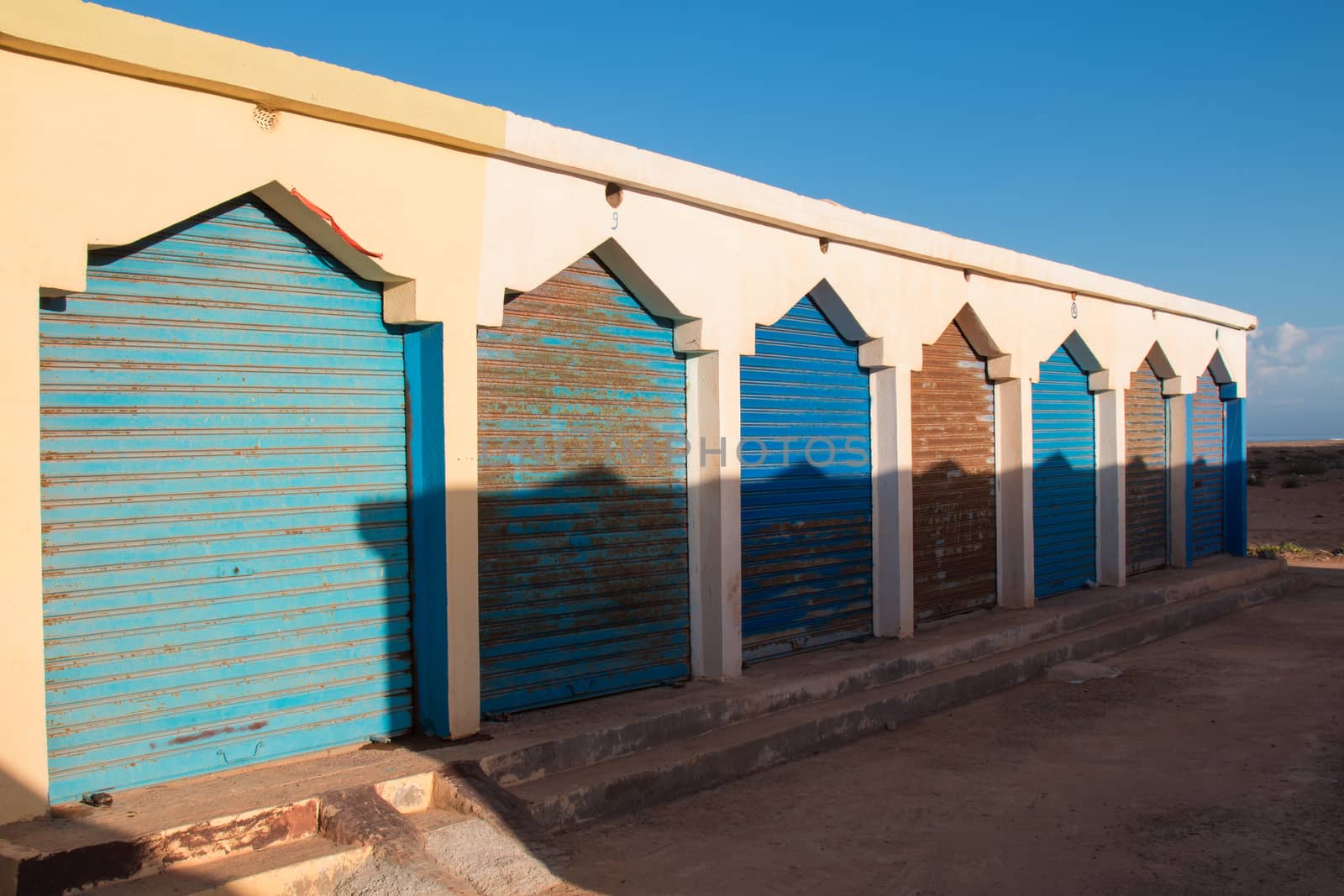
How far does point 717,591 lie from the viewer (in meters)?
6.96

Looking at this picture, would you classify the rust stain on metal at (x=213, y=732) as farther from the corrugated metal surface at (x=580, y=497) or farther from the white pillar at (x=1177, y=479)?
the white pillar at (x=1177, y=479)

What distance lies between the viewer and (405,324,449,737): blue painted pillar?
17.7 ft

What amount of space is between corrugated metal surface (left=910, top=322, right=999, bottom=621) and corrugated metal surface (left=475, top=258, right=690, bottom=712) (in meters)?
2.96

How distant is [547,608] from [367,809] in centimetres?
194

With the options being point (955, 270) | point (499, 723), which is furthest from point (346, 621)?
point (955, 270)

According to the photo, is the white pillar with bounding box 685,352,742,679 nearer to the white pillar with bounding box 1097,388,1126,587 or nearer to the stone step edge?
the stone step edge

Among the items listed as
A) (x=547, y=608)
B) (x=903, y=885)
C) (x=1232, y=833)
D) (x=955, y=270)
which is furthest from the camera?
(x=955, y=270)

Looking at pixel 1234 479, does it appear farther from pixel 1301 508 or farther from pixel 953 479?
pixel 1301 508

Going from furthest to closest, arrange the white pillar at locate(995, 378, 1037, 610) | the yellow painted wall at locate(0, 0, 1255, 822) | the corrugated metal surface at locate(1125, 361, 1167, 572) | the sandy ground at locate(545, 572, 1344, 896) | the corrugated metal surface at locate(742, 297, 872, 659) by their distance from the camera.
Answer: the corrugated metal surface at locate(1125, 361, 1167, 572) → the white pillar at locate(995, 378, 1037, 610) → the corrugated metal surface at locate(742, 297, 872, 659) → the sandy ground at locate(545, 572, 1344, 896) → the yellow painted wall at locate(0, 0, 1255, 822)

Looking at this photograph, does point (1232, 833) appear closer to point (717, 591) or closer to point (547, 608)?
point (717, 591)

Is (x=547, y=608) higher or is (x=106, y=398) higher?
(x=106, y=398)

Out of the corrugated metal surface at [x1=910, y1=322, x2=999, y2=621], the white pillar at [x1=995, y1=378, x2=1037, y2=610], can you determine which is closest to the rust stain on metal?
the corrugated metal surface at [x1=910, y1=322, x2=999, y2=621]

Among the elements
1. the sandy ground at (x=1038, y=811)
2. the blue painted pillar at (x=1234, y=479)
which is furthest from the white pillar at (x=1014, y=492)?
the blue painted pillar at (x=1234, y=479)

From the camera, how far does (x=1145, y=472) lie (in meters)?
12.4
